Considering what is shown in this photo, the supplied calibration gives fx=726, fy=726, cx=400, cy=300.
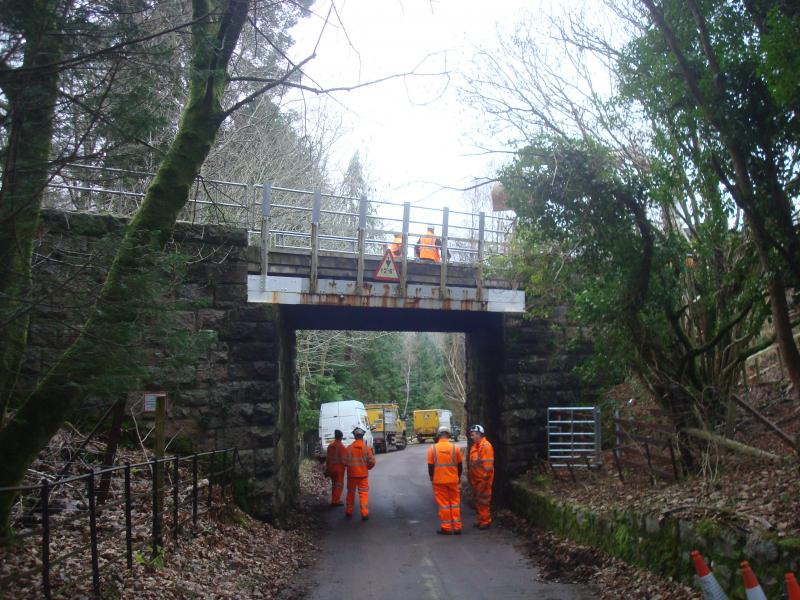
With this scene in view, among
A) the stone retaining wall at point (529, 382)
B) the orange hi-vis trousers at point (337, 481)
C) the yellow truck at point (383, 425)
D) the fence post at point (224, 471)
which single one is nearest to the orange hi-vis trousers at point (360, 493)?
the orange hi-vis trousers at point (337, 481)

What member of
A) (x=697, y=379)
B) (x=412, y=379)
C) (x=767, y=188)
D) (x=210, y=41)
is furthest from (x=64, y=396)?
(x=412, y=379)

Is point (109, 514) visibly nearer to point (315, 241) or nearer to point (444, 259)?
point (315, 241)

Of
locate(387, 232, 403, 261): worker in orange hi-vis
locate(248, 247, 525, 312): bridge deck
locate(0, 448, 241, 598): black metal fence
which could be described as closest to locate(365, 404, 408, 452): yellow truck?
locate(248, 247, 525, 312): bridge deck

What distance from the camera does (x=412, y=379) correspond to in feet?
201

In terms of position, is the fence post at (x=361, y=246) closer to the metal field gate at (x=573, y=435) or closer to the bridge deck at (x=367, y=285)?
the bridge deck at (x=367, y=285)

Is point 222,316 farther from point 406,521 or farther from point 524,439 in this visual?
point 524,439

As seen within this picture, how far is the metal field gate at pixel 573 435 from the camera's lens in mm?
13766

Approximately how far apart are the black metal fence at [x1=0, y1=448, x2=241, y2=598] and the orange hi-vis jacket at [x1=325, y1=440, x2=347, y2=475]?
508cm

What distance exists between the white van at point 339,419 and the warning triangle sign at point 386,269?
56.8 ft

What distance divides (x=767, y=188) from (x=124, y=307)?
6.12 metres

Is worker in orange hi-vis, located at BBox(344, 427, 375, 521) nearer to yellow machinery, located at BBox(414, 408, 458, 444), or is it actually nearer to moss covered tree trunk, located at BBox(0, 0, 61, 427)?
moss covered tree trunk, located at BBox(0, 0, 61, 427)

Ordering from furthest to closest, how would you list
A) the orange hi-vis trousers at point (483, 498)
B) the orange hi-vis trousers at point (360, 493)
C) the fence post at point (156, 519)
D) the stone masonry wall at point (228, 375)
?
the orange hi-vis trousers at point (360, 493) → the orange hi-vis trousers at point (483, 498) → the stone masonry wall at point (228, 375) → the fence post at point (156, 519)

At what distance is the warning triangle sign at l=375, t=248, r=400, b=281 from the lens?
13067 millimetres

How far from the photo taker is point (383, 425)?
129ft
